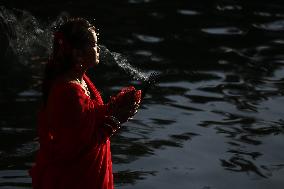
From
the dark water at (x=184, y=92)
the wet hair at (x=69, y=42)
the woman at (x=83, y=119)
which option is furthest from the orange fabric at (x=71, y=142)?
the dark water at (x=184, y=92)

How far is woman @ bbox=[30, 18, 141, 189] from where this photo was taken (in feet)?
11.8

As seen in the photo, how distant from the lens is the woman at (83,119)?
360 cm

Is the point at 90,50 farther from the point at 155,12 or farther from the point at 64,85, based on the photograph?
the point at 155,12

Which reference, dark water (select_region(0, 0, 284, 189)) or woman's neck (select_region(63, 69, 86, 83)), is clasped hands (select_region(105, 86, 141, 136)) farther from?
dark water (select_region(0, 0, 284, 189))

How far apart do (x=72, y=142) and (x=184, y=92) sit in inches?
189

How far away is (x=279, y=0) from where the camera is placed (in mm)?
13102

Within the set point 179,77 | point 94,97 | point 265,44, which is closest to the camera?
point 94,97

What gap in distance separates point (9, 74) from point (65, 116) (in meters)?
5.52

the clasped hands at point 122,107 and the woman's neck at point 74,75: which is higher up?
the woman's neck at point 74,75

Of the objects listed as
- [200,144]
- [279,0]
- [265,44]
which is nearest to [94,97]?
[200,144]

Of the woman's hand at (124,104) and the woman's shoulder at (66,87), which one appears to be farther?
the woman's hand at (124,104)

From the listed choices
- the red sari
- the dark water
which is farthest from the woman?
the dark water

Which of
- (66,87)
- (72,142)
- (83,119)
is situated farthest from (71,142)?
(66,87)

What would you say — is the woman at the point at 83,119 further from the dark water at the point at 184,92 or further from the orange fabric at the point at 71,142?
the dark water at the point at 184,92
